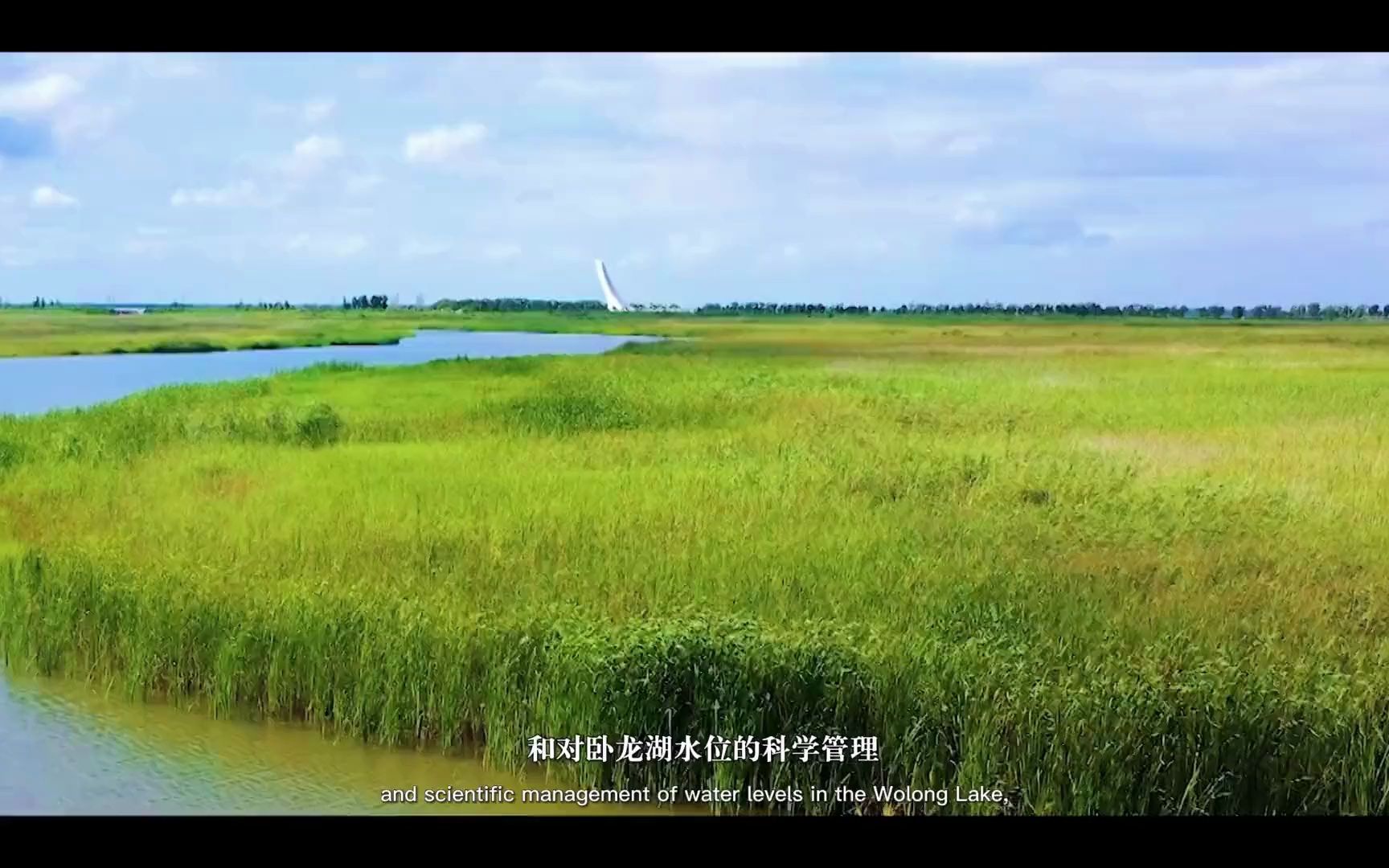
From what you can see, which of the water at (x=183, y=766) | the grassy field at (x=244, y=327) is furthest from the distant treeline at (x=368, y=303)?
the water at (x=183, y=766)

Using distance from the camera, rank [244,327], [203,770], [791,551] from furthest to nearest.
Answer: [244,327] → [791,551] → [203,770]

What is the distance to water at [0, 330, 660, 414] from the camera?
16.4 feet

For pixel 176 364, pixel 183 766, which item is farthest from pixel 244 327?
pixel 183 766

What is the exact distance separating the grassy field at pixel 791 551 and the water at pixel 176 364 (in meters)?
0.09

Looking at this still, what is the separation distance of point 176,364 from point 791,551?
3.00m

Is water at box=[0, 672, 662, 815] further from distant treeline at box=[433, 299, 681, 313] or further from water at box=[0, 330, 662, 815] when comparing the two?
distant treeline at box=[433, 299, 681, 313]

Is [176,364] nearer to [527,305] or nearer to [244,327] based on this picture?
[244,327]

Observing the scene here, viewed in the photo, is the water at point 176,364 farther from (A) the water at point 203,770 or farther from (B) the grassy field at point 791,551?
(A) the water at point 203,770

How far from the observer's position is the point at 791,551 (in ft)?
14.6

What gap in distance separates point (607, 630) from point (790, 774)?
0.80m

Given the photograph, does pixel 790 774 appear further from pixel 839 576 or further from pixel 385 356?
pixel 385 356
